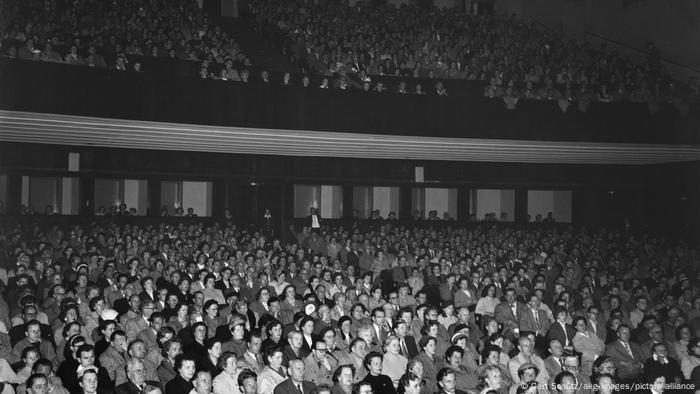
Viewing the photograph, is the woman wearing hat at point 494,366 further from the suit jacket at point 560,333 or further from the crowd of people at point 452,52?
the crowd of people at point 452,52

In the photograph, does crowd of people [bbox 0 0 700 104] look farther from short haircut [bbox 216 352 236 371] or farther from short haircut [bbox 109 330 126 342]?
short haircut [bbox 216 352 236 371]

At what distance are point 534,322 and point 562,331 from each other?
0.83 meters

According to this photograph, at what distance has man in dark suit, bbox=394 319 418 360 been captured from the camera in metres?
8.59

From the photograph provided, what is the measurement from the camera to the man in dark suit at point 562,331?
9781 millimetres

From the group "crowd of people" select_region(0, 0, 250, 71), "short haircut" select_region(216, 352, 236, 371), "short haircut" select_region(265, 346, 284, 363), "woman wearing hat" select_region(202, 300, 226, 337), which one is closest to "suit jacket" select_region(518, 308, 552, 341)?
"woman wearing hat" select_region(202, 300, 226, 337)

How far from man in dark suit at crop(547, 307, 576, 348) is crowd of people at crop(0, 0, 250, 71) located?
26.9ft

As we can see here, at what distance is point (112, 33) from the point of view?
16.9m

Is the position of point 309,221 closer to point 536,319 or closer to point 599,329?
point 536,319

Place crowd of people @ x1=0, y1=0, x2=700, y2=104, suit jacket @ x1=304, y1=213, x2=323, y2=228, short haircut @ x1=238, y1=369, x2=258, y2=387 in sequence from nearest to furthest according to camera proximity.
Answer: short haircut @ x1=238, y1=369, x2=258, y2=387 < crowd of people @ x1=0, y1=0, x2=700, y2=104 < suit jacket @ x1=304, y1=213, x2=323, y2=228

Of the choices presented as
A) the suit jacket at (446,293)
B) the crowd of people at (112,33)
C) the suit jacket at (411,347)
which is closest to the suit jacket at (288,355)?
the suit jacket at (411,347)

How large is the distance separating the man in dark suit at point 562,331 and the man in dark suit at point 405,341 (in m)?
1.96

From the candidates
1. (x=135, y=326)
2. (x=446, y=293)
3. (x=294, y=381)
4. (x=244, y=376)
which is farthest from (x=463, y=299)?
(x=244, y=376)

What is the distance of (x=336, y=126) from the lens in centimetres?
1502

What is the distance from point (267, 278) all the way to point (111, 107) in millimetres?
3764
